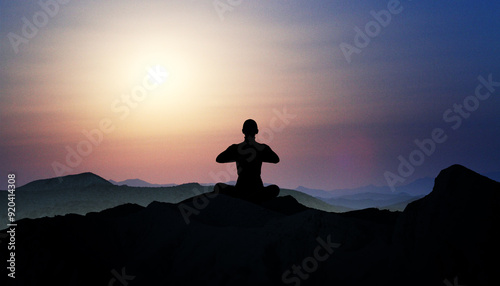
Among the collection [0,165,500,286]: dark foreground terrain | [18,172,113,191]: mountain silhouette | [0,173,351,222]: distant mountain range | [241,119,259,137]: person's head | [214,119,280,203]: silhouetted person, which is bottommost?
[0,165,500,286]: dark foreground terrain

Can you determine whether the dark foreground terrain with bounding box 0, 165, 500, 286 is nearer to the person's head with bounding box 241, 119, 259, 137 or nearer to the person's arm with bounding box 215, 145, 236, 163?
the person's arm with bounding box 215, 145, 236, 163

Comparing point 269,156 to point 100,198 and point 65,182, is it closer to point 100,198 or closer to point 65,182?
point 100,198

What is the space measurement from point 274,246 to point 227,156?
4.05 meters

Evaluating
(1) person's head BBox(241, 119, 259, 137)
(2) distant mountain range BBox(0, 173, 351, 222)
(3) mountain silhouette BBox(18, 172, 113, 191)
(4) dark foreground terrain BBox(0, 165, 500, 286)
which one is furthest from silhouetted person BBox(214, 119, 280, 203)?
(3) mountain silhouette BBox(18, 172, 113, 191)

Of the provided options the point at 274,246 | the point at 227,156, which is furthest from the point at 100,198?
the point at 274,246

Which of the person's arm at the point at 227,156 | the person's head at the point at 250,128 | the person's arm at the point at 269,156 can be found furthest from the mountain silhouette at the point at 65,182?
the person's head at the point at 250,128

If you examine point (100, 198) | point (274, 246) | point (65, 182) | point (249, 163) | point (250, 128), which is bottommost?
point (274, 246)

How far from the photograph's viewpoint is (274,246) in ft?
22.0

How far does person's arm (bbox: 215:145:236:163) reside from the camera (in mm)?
10398

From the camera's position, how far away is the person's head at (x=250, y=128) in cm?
1021

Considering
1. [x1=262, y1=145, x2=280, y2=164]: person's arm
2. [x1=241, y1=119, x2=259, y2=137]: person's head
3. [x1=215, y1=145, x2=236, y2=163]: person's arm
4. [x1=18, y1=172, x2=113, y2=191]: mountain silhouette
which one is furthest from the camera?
[x1=18, y1=172, x2=113, y2=191]: mountain silhouette

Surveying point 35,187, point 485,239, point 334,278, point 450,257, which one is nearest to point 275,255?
point 334,278

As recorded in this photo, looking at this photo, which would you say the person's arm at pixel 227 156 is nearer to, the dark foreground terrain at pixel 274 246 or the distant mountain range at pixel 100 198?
the dark foreground terrain at pixel 274 246

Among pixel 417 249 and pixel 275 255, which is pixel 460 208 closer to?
pixel 417 249
